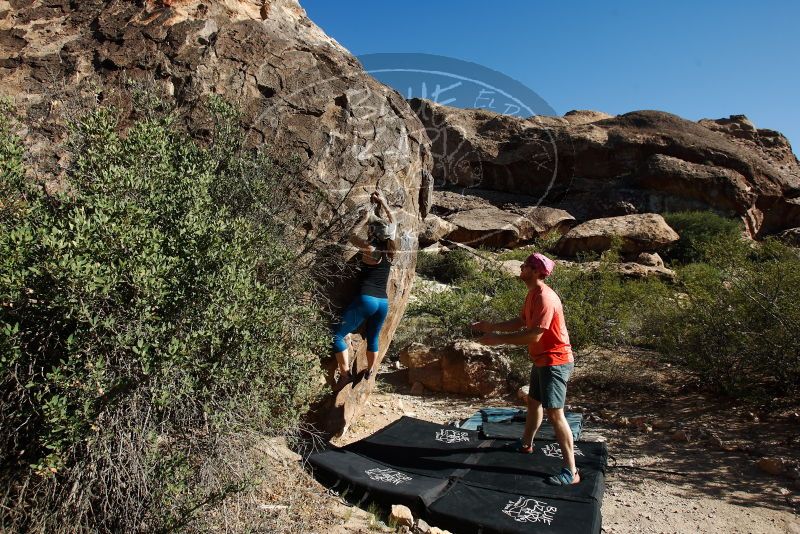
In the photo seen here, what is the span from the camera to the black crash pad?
3.38 m

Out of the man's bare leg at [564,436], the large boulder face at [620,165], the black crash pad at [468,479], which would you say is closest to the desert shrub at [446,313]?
the black crash pad at [468,479]

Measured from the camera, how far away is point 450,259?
1461 cm

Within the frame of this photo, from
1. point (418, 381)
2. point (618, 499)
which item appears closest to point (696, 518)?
point (618, 499)

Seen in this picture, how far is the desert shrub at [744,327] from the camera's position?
17.3 ft

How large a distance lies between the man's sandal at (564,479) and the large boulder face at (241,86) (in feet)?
5.92

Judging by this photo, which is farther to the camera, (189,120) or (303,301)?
(189,120)

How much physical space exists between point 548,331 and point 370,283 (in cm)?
138

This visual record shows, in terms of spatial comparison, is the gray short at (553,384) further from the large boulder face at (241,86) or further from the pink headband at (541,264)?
the large boulder face at (241,86)

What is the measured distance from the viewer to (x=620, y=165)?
21.3 m

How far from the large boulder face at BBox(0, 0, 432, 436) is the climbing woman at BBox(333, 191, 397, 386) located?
7.2 inches

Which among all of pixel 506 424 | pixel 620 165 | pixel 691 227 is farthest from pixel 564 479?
pixel 620 165

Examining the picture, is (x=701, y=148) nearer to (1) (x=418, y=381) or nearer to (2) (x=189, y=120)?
(1) (x=418, y=381)

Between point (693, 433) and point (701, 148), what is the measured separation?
61.4 ft

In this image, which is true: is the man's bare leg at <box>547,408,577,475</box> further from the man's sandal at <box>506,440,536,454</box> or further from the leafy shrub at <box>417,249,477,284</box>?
the leafy shrub at <box>417,249,477,284</box>
